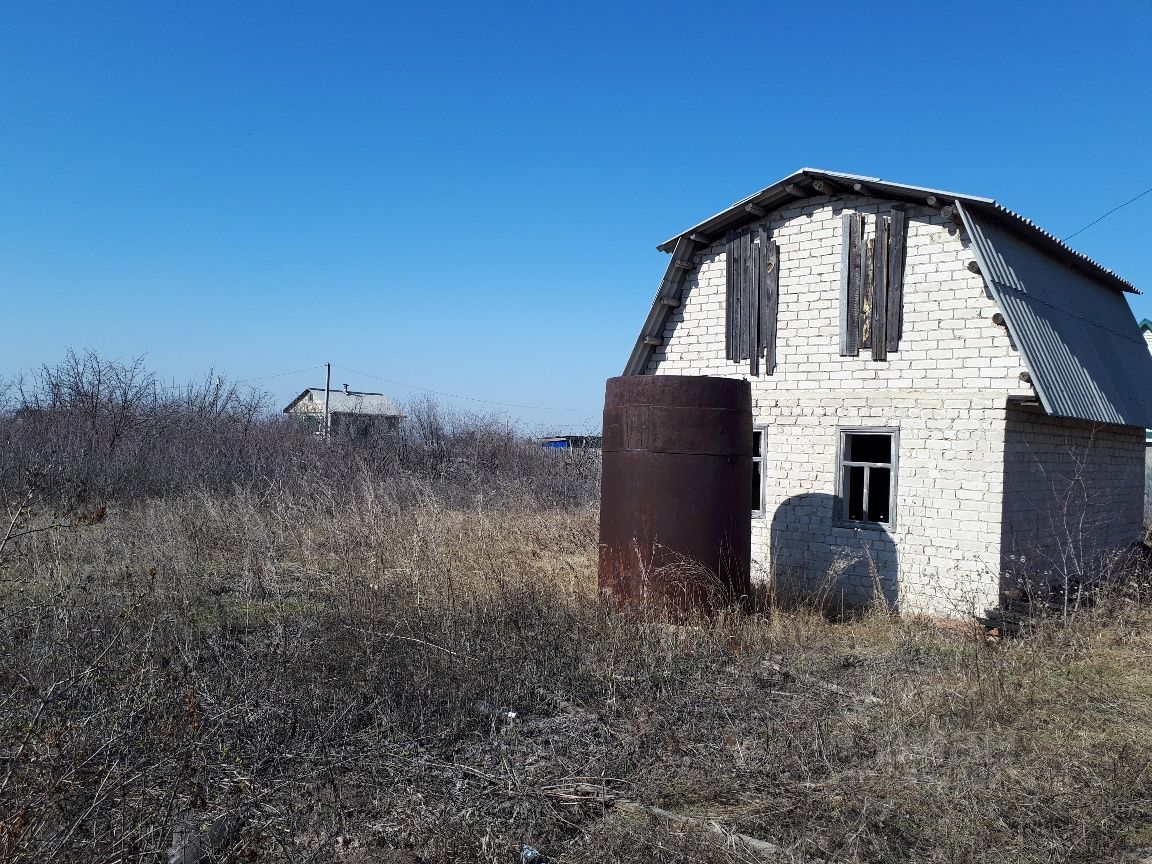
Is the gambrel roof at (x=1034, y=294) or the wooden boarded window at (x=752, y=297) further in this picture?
the wooden boarded window at (x=752, y=297)

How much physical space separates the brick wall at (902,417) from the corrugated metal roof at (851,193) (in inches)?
6.8

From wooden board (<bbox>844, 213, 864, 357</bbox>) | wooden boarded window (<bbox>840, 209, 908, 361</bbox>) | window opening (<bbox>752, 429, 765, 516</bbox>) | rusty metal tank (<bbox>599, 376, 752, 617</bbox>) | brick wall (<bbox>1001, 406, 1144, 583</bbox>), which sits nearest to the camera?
rusty metal tank (<bbox>599, 376, 752, 617</bbox>)

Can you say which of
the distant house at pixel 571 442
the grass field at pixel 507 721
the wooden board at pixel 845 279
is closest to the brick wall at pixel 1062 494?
the grass field at pixel 507 721

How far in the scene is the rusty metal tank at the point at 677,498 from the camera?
7746 mm

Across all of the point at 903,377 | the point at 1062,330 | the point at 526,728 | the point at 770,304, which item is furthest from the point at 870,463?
the point at 526,728

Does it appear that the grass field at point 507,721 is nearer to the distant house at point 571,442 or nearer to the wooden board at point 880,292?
the wooden board at point 880,292

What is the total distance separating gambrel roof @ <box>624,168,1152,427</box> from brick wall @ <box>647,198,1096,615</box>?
23 cm

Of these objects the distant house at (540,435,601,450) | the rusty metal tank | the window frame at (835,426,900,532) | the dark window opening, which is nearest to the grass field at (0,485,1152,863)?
the rusty metal tank

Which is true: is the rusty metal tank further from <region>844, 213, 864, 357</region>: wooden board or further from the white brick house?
<region>844, 213, 864, 357</region>: wooden board

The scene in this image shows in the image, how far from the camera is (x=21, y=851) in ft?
9.52

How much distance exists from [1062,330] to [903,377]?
2.13 meters

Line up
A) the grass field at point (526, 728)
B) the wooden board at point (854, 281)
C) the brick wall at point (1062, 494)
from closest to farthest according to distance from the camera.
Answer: the grass field at point (526, 728), the brick wall at point (1062, 494), the wooden board at point (854, 281)

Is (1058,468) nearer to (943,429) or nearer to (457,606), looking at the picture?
(943,429)

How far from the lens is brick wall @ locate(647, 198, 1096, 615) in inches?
337
